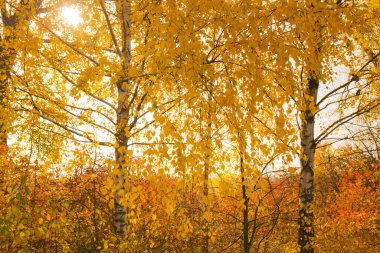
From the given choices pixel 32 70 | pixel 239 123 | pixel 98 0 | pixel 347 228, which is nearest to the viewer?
pixel 239 123

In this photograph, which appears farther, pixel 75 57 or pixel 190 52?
pixel 75 57

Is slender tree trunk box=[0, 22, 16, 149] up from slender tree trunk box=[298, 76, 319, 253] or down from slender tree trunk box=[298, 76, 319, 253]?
up

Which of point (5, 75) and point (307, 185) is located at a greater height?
point (5, 75)

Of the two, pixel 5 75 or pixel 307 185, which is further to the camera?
pixel 307 185

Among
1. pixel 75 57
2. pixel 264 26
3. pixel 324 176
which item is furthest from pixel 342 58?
pixel 324 176

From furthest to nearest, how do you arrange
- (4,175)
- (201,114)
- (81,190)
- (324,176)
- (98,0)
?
(324,176) → (4,175) → (81,190) → (98,0) → (201,114)

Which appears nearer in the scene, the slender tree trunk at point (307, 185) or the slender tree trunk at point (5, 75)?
the slender tree trunk at point (5, 75)

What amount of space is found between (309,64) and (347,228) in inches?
314

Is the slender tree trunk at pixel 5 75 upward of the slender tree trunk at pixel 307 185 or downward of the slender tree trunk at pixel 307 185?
upward

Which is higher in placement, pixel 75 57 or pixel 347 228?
pixel 75 57

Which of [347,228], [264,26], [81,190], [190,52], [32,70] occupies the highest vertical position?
[32,70]

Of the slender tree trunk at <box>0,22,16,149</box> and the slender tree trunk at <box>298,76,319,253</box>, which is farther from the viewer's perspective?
the slender tree trunk at <box>298,76,319,253</box>

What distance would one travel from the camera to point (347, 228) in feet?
32.8

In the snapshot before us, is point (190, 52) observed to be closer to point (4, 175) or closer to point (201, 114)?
point (201, 114)
